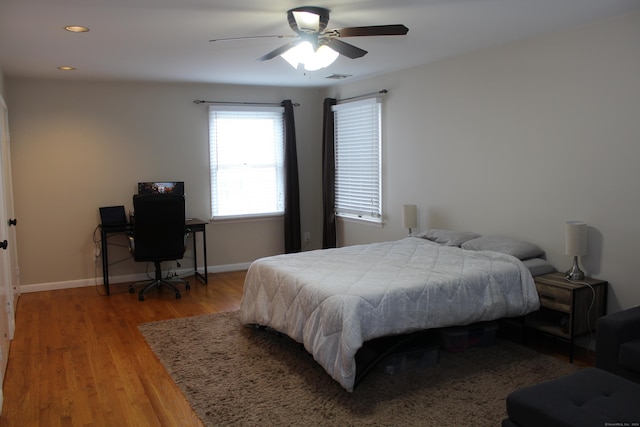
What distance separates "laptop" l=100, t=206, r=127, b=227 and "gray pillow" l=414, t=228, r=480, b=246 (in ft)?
10.9

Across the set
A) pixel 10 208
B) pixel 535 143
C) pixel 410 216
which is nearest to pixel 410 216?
pixel 410 216

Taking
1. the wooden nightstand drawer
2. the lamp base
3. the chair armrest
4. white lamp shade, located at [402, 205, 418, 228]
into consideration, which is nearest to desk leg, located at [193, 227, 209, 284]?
white lamp shade, located at [402, 205, 418, 228]

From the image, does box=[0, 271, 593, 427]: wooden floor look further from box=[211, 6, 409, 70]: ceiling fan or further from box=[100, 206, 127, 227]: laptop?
box=[211, 6, 409, 70]: ceiling fan

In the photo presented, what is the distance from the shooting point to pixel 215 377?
11.3 ft

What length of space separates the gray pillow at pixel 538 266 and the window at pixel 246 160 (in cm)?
369

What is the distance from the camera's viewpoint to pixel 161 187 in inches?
244

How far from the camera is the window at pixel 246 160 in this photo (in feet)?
21.5

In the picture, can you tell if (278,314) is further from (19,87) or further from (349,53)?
(19,87)

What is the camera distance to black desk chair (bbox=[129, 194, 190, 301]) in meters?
5.26

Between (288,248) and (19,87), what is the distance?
356cm

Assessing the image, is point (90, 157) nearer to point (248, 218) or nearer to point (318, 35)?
point (248, 218)

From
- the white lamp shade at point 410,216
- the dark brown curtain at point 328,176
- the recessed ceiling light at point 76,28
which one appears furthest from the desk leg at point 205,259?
the recessed ceiling light at point 76,28

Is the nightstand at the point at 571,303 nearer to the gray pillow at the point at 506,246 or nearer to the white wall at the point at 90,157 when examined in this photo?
the gray pillow at the point at 506,246

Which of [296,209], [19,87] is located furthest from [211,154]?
[19,87]
